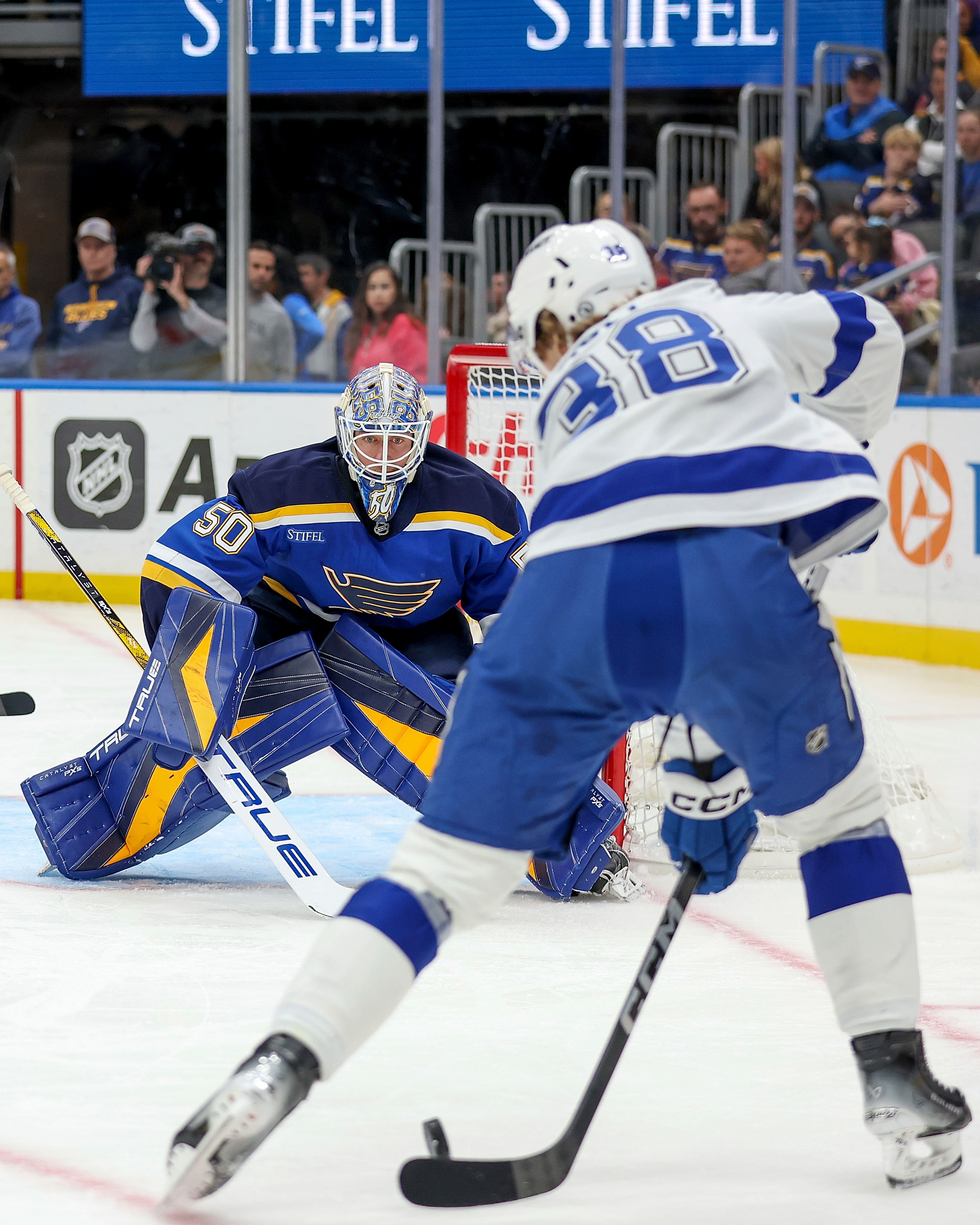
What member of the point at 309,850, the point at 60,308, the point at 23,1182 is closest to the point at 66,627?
the point at 60,308

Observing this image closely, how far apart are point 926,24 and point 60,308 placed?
144 inches

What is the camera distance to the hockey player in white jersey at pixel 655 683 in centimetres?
151

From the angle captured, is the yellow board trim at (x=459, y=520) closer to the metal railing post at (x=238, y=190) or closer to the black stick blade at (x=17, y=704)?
the black stick blade at (x=17, y=704)

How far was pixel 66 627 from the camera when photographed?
240 inches

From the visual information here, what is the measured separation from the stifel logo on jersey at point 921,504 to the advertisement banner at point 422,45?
2165 millimetres

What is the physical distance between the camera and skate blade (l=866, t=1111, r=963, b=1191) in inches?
64.7

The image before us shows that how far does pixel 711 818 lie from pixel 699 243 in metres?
5.29

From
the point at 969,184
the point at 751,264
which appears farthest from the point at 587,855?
the point at 751,264

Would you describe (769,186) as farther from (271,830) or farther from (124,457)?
(271,830)

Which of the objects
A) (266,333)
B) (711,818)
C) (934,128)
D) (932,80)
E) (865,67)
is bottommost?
(711,818)

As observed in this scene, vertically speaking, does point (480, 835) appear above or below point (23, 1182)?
above

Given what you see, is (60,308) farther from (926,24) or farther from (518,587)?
(518,587)

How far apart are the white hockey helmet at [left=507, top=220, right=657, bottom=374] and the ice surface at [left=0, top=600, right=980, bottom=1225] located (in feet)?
2.70

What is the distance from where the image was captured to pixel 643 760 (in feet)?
10.1
